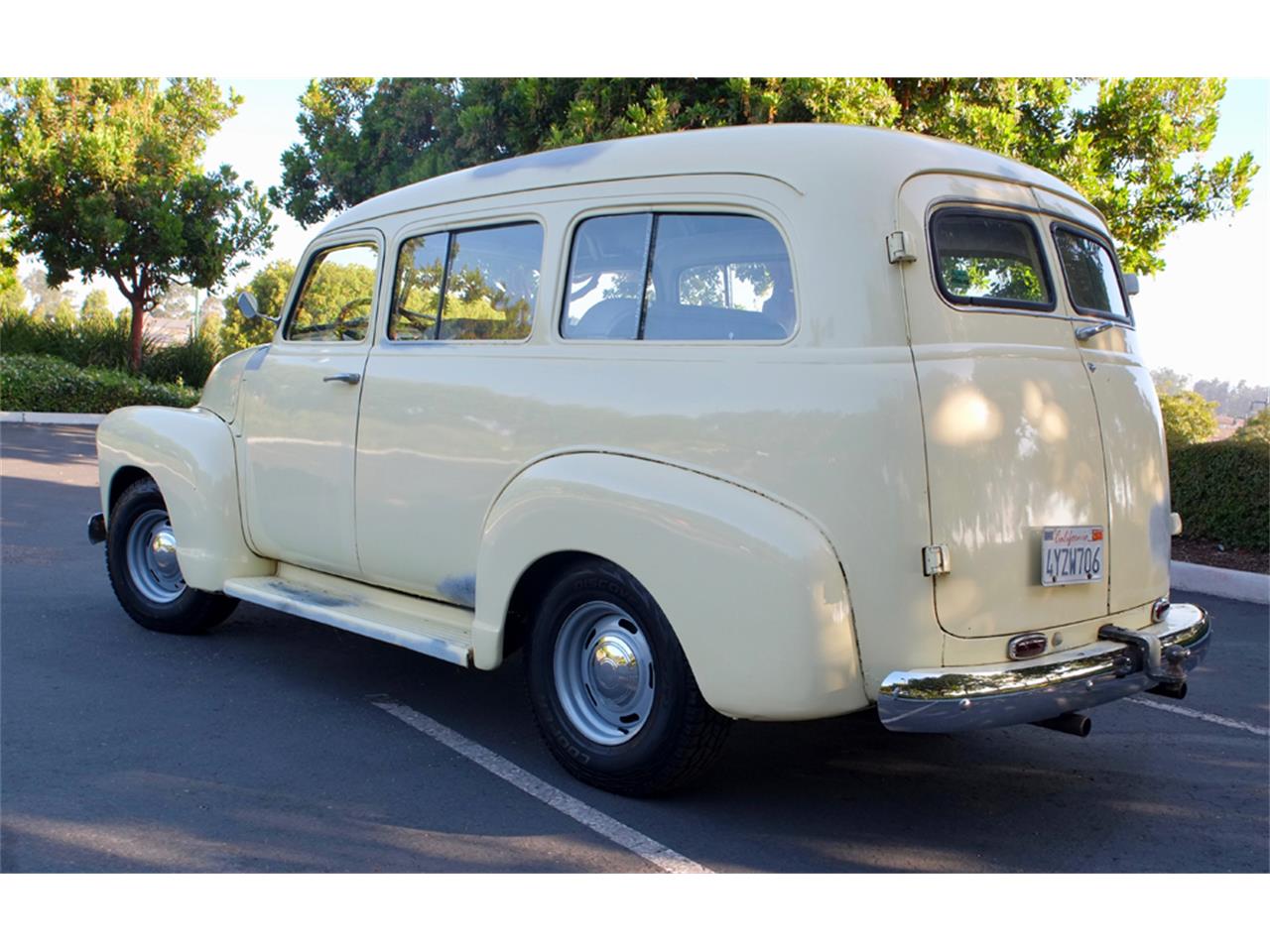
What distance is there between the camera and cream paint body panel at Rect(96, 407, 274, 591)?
5734mm

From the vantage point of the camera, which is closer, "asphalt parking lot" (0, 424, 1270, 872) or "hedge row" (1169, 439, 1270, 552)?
"asphalt parking lot" (0, 424, 1270, 872)

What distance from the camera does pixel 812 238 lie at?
3758 mm

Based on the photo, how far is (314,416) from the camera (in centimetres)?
541

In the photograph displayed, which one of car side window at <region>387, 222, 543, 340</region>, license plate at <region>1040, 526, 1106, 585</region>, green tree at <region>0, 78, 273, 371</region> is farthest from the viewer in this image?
green tree at <region>0, 78, 273, 371</region>

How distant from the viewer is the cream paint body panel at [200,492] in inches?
226

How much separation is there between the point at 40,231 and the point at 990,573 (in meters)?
23.7

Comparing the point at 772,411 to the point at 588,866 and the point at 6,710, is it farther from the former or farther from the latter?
the point at 6,710

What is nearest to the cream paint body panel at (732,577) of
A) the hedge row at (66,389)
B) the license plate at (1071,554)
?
the license plate at (1071,554)

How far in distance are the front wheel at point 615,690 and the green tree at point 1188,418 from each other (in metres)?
7.78

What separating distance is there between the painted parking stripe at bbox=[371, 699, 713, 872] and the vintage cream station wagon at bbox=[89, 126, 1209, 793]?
0.52 feet

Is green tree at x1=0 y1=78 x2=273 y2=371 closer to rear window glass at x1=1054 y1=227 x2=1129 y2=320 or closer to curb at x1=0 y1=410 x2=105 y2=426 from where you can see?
curb at x1=0 y1=410 x2=105 y2=426

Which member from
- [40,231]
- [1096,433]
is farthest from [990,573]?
[40,231]

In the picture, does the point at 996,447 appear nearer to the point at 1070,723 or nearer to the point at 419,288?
the point at 1070,723

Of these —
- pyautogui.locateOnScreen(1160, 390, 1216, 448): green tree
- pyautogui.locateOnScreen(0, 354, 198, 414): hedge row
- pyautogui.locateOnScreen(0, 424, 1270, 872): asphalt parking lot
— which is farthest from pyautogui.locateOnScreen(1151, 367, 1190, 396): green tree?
pyautogui.locateOnScreen(0, 354, 198, 414): hedge row
